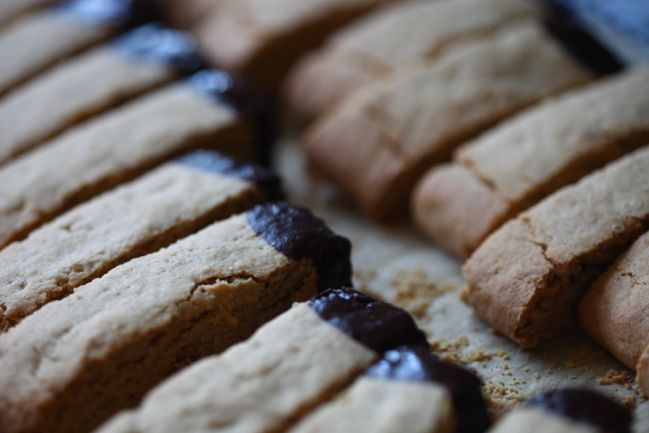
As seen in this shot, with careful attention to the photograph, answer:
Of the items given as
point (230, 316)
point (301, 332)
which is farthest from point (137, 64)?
point (301, 332)

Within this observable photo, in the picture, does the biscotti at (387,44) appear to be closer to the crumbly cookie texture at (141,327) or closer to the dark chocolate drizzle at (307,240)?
the dark chocolate drizzle at (307,240)

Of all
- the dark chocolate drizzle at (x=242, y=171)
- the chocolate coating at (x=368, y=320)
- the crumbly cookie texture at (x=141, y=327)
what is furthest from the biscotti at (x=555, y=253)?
the dark chocolate drizzle at (x=242, y=171)

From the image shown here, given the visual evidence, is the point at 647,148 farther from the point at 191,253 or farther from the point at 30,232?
the point at 30,232

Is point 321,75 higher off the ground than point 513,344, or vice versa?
point 321,75

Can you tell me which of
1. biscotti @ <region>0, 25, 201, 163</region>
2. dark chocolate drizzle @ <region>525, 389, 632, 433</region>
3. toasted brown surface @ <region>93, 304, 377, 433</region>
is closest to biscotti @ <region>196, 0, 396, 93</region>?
biscotti @ <region>0, 25, 201, 163</region>

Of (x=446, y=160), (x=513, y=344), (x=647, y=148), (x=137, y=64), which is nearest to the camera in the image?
(x=513, y=344)

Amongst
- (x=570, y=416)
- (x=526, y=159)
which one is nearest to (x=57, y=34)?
(x=526, y=159)

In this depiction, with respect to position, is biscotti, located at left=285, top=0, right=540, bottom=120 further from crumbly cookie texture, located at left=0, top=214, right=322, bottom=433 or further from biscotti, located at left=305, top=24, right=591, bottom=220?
crumbly cookie texture, located at left=0, top=214, right=322, bottom=433
